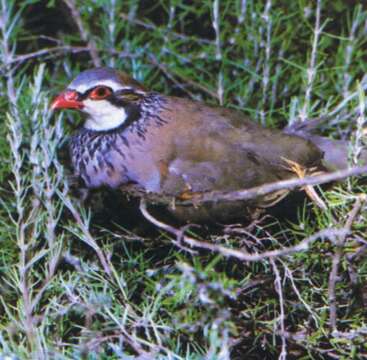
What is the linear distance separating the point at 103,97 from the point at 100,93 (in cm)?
2

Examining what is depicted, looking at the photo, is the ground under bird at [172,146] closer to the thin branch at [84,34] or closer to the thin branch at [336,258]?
the thin branch at [84,34]

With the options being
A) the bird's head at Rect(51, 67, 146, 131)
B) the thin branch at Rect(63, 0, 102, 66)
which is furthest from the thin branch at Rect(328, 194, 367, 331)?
the thin branch at Rect(63, 0, 102, 66)

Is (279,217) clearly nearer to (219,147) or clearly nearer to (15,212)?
(219,147)

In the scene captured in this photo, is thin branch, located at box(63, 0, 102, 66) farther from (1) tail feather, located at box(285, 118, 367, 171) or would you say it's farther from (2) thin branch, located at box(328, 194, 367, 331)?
(2) thin branch, located at box(328, 194, 367, 331)

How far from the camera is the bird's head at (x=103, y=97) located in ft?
10.2

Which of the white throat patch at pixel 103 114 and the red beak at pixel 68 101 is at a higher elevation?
the red beak at pixel 68 101

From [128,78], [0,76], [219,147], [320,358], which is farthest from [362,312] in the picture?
[0,76]

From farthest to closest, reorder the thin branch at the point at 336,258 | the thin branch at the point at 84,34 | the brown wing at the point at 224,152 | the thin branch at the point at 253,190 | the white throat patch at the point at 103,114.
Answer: the thin branch at the point at 84,34, the white throat patch at the point at 103,114, the brown wing at the point at 224,152, the thin branch at the point at 336,258, the thin branch at the point at 253,190

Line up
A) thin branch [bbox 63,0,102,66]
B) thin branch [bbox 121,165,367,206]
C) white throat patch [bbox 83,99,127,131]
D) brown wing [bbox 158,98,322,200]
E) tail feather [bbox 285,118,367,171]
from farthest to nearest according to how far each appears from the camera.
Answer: thin branch [bbox 63,0,102,66] < tail feather [bbox 285,118,367,171] < white throat patch [bbox 83,99,127,131] < brown wing [bbox 158,98,322,200] < thin branch [bbox 121,165,367,206]

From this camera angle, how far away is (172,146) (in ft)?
10.1

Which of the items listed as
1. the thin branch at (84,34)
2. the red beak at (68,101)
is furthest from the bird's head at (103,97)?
the thin branch at (84,34)

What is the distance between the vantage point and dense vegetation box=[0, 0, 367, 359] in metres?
2.30

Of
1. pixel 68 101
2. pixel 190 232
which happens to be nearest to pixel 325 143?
pixel 190 232

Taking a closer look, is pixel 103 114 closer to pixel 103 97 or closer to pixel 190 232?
pixel 103 97
